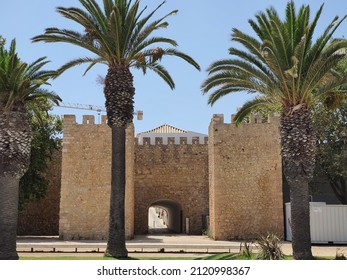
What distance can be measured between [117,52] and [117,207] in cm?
428

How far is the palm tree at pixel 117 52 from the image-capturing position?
1233 cm

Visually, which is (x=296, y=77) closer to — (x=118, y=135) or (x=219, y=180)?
(x=118, y=135)

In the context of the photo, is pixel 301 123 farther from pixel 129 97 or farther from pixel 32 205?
pixel 32 205

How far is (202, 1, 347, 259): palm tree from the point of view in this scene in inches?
452

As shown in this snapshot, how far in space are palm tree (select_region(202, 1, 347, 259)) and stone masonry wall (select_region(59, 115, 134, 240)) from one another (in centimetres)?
911

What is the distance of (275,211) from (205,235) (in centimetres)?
470

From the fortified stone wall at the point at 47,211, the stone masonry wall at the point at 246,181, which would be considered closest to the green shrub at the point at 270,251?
the stone masonry wall at the point at 246,181

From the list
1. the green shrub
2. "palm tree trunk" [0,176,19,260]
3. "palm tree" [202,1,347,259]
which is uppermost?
"palm tree" [202,1,347,259]

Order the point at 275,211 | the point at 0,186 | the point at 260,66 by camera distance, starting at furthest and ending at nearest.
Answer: the point at 275,211 < the point at 260,66 < the point at 0,186

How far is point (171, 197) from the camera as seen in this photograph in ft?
80.9

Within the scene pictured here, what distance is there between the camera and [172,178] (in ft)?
81.0

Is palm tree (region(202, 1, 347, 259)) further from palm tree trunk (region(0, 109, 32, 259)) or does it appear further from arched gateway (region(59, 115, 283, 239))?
arched gateway (region(59, 115, 283, 239))

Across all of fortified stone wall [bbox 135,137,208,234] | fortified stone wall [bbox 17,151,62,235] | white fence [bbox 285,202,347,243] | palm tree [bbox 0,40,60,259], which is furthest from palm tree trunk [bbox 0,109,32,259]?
fortified stone wall [bbox 135,137,208,234]
